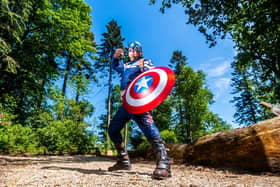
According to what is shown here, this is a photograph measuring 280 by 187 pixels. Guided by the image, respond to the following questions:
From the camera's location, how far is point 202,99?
22.0m

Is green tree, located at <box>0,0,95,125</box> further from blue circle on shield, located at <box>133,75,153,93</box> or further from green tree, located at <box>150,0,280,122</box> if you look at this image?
blue circle on shield, located at <box>133,75,153,93</box>

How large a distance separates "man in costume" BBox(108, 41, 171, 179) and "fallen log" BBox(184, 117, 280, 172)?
68.1 inches

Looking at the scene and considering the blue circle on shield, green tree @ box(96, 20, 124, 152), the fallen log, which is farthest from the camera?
green tree @ box(96, 20, 124, 152)

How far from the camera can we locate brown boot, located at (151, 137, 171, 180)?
2022 mm

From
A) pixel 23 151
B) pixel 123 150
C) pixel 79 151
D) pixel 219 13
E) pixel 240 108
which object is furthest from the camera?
pixel 240 108

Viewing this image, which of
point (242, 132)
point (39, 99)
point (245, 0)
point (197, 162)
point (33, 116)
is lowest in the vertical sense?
point (197, 162)

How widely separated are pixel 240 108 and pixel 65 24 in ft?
77.2

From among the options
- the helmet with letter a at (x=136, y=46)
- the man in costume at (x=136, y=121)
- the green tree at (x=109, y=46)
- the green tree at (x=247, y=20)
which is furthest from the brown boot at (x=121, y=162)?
the green tree at (x=109, y=46)

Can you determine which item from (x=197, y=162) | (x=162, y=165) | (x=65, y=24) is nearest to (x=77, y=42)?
(x=65, y=24)

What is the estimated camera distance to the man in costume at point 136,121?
2194 mm

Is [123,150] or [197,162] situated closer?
[123,150]

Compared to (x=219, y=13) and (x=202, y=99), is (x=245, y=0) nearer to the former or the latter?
(x=219, y=13)

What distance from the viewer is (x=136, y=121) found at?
7.81 ft

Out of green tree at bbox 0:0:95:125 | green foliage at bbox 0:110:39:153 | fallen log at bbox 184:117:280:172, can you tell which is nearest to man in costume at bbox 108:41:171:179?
fallen log at bbox 184:117:280:172
